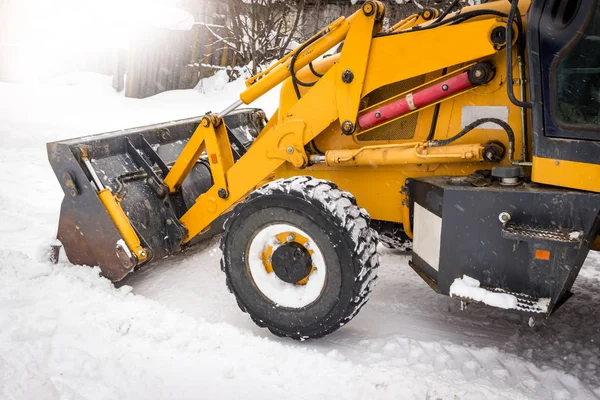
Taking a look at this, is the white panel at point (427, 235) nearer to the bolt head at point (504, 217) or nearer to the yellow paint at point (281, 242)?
the bolt head at point (504, 217)

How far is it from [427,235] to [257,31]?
1076 centimetres

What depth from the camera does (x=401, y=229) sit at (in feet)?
14.1

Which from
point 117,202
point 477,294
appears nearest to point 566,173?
point 477,294

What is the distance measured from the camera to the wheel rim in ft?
11.1

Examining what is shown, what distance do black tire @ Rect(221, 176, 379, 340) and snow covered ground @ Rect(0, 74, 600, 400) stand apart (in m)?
0.17

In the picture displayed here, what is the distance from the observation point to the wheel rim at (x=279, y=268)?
11.1 ft

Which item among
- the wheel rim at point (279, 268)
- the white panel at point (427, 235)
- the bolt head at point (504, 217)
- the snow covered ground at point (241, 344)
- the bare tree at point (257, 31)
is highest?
the bare tree at point (257, 31)

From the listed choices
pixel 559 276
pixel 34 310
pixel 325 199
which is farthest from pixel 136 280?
pixel 559 276

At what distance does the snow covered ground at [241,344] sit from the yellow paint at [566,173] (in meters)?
1.07

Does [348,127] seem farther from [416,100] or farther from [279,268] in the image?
[279,268]

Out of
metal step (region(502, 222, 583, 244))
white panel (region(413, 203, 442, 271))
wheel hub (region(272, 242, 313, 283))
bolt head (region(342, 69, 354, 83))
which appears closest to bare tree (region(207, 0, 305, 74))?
bolt head (region(342, 69, 354, 83))

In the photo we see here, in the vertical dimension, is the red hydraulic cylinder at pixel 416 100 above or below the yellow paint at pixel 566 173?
above

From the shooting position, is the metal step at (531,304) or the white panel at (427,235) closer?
the metal step at (531,304)

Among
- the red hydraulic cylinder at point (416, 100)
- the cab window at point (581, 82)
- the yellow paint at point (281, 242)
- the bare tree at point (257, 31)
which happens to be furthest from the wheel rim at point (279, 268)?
the bare tree at point (257, 31)
